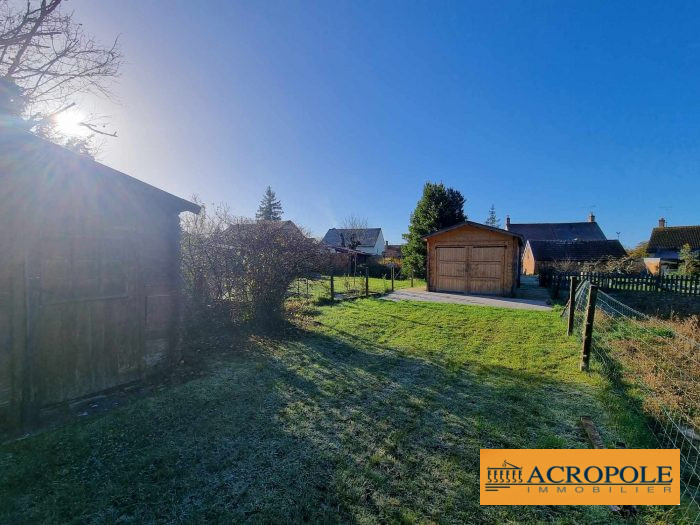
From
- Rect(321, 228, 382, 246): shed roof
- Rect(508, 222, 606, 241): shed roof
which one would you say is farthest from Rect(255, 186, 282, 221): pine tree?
Rect(508, 222, 606, 241): shed roof

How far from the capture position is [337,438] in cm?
307

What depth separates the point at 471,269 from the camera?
1394 cm

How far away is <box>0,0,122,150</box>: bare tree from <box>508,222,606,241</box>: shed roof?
41807mm

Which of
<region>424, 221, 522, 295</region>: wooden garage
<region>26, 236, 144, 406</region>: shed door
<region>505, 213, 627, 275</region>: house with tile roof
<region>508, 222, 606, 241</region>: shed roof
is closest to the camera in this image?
<region>26, 236, 144, 406</region>: shed door

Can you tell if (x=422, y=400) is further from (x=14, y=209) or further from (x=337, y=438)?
(x=14, y=209)

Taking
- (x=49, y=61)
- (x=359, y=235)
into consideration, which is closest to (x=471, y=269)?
(x=49, y=61)

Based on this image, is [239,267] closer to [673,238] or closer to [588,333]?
[588,333]

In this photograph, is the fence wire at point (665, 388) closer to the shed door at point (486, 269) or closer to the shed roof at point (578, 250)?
the shed door at point (486, 269)

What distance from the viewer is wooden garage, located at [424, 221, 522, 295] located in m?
13.2

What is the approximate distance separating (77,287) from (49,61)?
34.5 feet

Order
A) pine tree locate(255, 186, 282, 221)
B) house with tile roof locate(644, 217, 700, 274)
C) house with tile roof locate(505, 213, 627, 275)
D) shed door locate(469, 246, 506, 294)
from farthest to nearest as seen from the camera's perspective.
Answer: pine tree locate(255, 186, 282, 221) < house with tile roof locate(644, 217, 700, 274) < house with tile roof locate(505, 213, 627, 275) < shed door locate(469, 246, 506, 294)

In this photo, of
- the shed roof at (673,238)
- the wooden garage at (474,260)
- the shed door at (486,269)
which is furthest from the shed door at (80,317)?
the shed roof at (673,238)

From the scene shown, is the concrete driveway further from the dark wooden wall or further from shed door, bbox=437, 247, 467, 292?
the dark wooden wall

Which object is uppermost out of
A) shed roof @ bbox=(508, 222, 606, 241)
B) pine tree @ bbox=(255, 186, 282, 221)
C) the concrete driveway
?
pine tree @ bbox=(255, 186, 282, 221)
